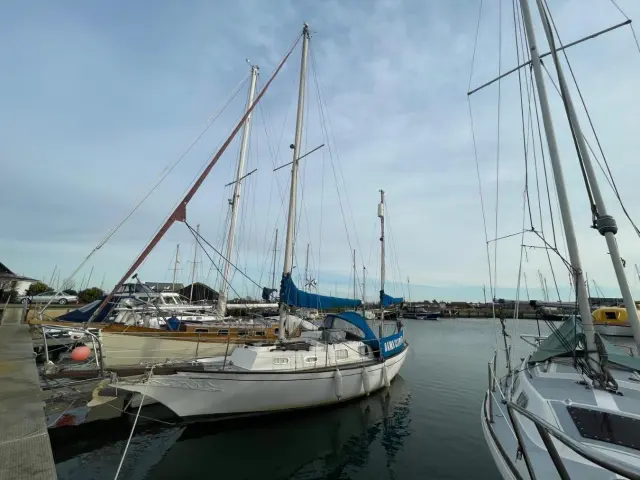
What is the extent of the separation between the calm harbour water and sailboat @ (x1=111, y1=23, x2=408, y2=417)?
0.68 metres

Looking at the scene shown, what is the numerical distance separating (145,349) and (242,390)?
6618mm

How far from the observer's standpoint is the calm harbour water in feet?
25.0

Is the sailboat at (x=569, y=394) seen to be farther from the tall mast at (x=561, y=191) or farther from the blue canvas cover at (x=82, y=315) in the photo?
the blue canvas cover at (x=82, y=315)

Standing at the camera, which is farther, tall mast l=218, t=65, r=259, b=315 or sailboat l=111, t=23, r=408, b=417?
tall mast l=218, t=65, r=259, b=315

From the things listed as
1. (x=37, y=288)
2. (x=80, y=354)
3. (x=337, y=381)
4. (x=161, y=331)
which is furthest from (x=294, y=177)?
(x=37, y=288)

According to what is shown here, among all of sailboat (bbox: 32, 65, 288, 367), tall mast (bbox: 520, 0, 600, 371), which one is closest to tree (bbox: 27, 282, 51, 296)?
sailboat (bbox: 32, 65, 288, 367)

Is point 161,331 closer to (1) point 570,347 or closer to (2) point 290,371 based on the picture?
(2) point 290,371

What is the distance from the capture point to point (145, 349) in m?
13.9

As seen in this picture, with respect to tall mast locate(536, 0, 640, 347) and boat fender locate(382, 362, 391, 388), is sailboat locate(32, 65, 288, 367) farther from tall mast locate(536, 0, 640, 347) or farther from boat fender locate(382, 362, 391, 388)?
tall mast locate(536, 0, 640, 347)

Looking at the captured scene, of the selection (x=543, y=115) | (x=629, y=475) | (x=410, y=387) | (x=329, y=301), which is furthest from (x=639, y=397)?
(x=410, y=387)

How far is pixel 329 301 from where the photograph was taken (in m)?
13.7

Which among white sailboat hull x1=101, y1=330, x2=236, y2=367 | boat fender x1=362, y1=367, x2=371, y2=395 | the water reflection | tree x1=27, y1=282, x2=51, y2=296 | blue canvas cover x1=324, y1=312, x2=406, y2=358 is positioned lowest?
the water reflection

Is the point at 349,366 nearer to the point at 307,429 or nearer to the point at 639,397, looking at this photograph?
the point at 307,429

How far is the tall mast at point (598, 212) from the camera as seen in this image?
5.58 m
